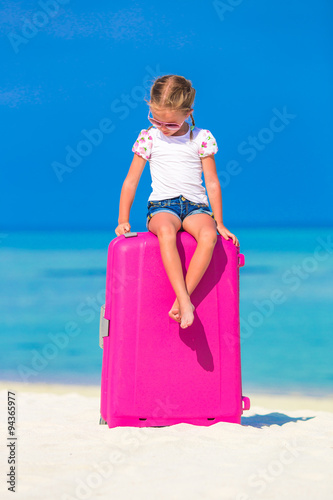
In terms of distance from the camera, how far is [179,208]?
2.14 meters

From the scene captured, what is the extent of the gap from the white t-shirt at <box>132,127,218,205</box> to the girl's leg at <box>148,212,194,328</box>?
0.25m

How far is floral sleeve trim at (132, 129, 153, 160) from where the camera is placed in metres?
2.23

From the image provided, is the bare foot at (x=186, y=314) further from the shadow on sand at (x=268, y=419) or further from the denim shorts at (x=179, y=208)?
the shadow on sand at (x=268, y=419)

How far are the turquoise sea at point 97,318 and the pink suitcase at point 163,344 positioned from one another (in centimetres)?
85

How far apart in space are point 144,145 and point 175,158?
0.11m

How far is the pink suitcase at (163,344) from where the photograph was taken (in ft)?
6.40

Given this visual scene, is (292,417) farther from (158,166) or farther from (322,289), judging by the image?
(322,289)

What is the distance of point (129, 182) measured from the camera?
7.23 ft

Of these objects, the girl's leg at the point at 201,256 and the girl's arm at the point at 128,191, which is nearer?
the girl's leg at the point at 201,256

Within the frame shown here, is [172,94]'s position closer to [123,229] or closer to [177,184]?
[177,184]

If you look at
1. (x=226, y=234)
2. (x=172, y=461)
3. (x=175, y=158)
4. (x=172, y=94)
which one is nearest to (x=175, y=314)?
(x=226, y=234)

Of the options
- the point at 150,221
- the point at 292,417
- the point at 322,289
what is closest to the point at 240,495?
the point at 150,221

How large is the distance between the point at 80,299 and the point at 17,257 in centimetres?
291

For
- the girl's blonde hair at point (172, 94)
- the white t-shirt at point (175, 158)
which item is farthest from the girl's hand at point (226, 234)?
the girl's blonde hair at point (172, 94)
